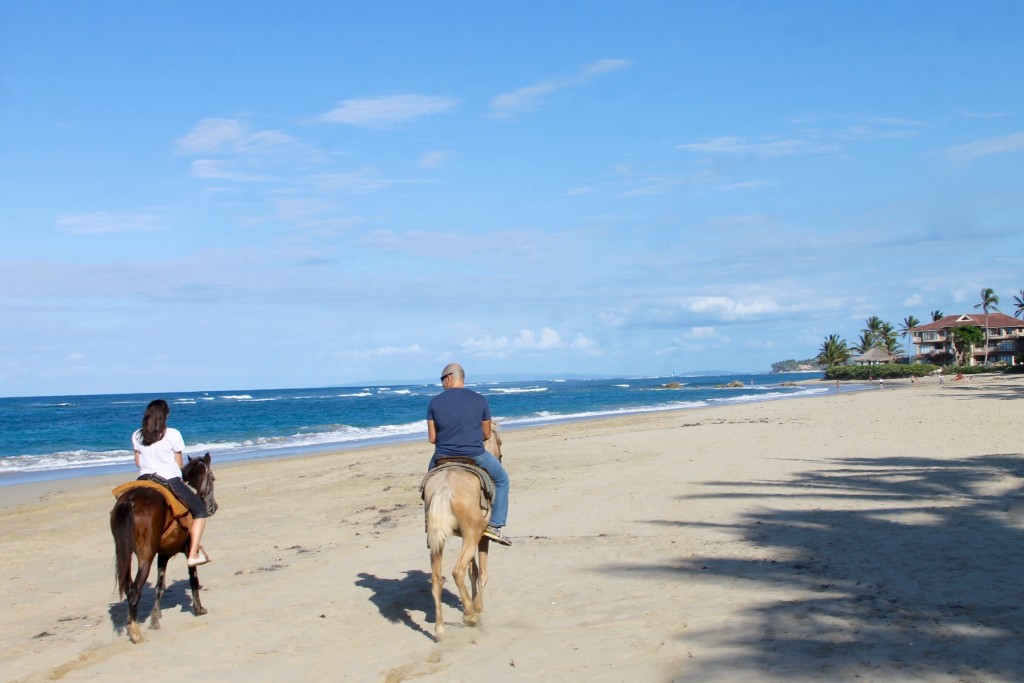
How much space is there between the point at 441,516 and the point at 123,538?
273cm

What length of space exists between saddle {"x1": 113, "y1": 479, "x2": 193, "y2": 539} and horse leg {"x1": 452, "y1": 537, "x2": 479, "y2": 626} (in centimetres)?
274

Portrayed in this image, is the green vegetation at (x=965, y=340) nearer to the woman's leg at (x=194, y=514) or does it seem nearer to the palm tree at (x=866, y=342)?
the palm tree at (x=866, y=342)

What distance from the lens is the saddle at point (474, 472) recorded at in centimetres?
730

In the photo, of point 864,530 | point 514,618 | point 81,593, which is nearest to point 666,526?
point 864,530

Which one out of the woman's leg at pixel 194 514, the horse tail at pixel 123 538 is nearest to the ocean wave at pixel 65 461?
the woman's leg at pixel 194 514

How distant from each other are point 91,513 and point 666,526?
37.1ft

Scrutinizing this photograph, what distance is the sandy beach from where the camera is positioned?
6.00 meters

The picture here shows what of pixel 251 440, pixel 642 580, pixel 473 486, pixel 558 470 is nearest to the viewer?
pixel 473 486

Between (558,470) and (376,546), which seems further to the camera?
(558,470)

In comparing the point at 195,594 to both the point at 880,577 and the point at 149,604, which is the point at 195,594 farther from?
the point at 880,577

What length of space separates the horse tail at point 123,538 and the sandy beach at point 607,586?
634 millimetres

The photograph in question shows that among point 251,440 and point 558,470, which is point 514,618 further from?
point 251,440

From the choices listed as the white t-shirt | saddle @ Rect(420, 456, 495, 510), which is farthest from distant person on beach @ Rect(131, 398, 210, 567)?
saddle @ Rect(420, 456, 495, 510)

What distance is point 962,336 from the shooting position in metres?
110
